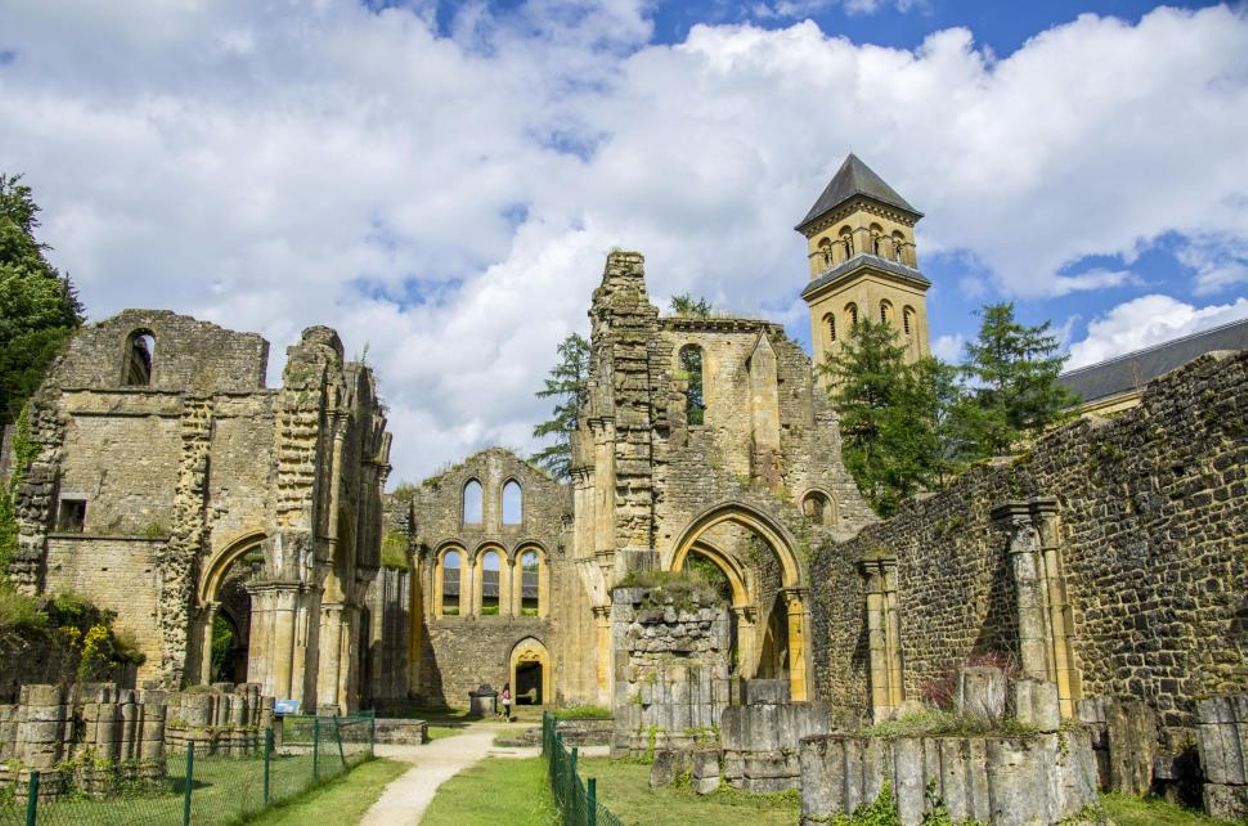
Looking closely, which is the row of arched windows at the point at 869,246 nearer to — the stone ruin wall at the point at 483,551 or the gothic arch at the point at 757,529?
the stone ruin wall at the point at 483,551

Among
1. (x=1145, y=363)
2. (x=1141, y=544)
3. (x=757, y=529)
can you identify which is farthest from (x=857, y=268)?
(x=1141, y=544)

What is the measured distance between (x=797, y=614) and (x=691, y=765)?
1180cm

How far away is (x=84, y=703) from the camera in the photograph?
35.3ft

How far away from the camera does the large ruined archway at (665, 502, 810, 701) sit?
2250 centimetres

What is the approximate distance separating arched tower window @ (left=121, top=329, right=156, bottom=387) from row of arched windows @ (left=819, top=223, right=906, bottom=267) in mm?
48606

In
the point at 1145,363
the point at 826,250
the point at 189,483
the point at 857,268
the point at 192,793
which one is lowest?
the point at 192,793

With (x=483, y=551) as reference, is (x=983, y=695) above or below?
below

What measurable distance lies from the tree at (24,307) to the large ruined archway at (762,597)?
17.9 m

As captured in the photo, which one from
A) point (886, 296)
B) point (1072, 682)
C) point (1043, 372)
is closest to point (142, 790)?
point (1072, 682)

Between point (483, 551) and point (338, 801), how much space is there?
79.3 feet

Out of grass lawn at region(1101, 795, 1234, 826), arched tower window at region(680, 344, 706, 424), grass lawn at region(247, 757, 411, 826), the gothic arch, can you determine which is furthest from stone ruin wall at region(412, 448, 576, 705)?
grass lawn at region(1101, 795, 1234, 826)

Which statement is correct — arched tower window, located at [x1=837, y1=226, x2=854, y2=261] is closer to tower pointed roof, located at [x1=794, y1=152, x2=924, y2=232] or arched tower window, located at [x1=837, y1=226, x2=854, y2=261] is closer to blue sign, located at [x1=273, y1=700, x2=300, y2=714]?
tower pointed roof, located at [x1=794, y1=152, x2=924, y2=232]

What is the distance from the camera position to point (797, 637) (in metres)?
22.8

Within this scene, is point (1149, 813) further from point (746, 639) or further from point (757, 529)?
point (746, 639)
